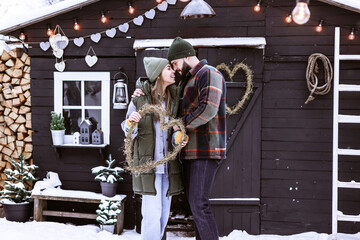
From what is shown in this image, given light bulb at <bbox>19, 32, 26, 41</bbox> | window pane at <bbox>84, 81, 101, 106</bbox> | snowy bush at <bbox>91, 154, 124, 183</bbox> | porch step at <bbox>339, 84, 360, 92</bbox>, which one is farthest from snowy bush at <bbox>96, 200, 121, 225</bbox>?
porch step at <bbox>339, 84, 360, 92</bbox>

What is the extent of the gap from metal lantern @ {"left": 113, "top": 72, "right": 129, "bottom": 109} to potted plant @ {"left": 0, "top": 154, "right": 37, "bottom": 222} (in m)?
1.57

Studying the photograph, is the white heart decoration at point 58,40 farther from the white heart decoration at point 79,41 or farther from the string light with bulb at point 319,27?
the string light with bulb at point 319,27

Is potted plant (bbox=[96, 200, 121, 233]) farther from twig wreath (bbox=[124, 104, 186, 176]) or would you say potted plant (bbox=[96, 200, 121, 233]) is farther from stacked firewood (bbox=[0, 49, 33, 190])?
twig wreath (bbox=[124, 104, 186, 176])

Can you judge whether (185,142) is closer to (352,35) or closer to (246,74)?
(246,74)

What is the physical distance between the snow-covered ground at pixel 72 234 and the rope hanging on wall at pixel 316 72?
→ 187 centimetres

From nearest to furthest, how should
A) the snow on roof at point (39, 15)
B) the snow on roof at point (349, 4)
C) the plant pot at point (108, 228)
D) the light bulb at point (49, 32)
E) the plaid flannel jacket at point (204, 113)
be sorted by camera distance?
the plaid flannel jacket at point (204, 113), the snow on roof at point (349, 4), the plant pot at point (108, 228), the snow on roof at point (39, 15), the light bulb at point (49, 32)

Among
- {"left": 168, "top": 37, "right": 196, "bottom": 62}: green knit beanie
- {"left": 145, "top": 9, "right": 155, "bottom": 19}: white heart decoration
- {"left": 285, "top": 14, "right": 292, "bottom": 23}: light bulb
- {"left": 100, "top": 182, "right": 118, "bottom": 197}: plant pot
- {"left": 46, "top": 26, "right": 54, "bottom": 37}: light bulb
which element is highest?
{"left": 145, "top": 9, "right": 155, "bottom": 19}: white heart decoration

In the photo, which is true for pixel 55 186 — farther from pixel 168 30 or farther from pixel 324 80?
pixel 324 80

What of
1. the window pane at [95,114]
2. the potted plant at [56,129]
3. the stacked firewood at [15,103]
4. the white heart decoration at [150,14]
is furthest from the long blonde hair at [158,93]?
the stacked firewood at [15,103]

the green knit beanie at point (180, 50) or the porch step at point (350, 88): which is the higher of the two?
the green knit beanie at point (180, 50)

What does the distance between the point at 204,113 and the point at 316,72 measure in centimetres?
267

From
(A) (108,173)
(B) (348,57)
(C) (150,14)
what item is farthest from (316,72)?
(A) (108,173)

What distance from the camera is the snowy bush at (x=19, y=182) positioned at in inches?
197

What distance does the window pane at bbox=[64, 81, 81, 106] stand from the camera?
527 cm
